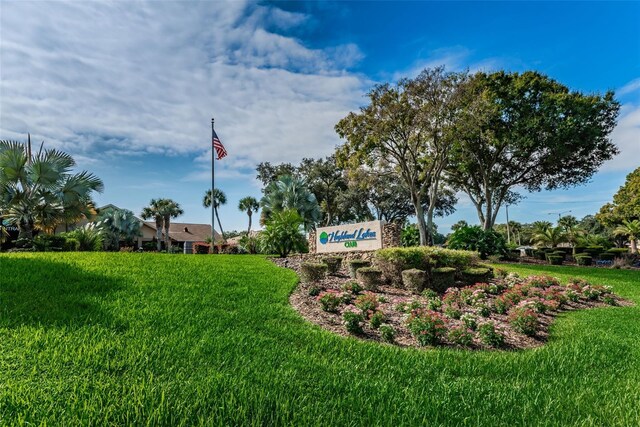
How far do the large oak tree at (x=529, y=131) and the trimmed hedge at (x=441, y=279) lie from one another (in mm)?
11679

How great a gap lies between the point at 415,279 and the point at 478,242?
1127 centimetres

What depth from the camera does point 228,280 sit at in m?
8.37

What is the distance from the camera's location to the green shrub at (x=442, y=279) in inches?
384

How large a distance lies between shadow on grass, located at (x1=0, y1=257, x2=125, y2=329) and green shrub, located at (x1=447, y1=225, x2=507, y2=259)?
16.4m

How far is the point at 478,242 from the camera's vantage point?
1892 centimetres

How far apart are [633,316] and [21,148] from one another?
2159 cm

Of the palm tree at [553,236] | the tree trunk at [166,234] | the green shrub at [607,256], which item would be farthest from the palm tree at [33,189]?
the palm tree at [553,236]

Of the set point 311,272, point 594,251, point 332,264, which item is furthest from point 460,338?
point 594,251

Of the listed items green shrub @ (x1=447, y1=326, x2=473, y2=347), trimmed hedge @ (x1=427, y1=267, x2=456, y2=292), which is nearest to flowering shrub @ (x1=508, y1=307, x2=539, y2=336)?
green shrub @ (x1=447, y1=326, x2=473, y2=347)

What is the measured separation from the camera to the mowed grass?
10.0 ft

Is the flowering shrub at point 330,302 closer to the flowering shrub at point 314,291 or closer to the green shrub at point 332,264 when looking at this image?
the flowering shrub at point 314,291

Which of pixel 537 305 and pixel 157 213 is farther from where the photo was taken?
pixel 157 213

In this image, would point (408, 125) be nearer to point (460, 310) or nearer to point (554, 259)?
point (554, 259)

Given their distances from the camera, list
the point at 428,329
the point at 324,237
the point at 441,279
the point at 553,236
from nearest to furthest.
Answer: the point at 428,329 < the point at 441,279 < the point at 324,237 < the point at 553,236
